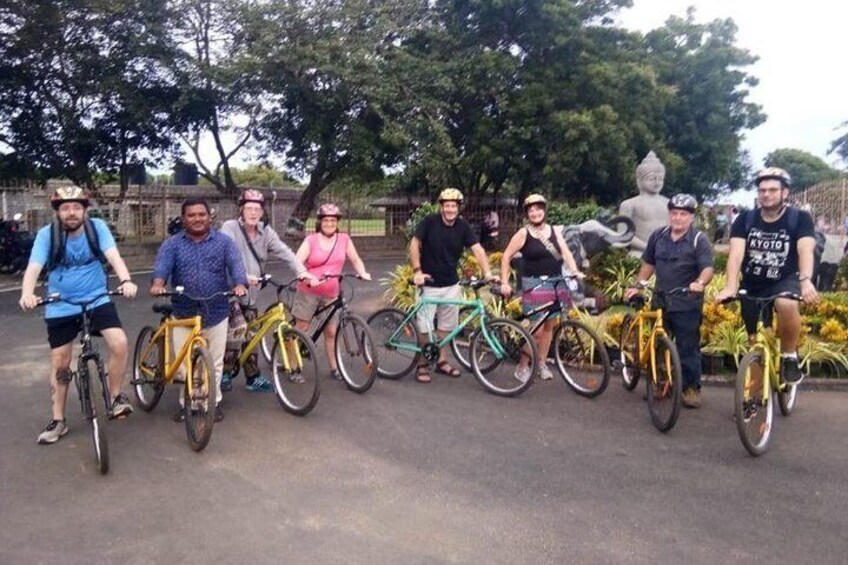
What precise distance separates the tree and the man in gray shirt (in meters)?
62.6

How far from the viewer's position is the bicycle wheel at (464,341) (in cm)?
721

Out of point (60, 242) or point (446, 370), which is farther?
point (446, 370)

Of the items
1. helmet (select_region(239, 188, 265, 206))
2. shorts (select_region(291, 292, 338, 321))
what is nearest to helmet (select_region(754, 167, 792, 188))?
shorts (select_region(291, 292, 338, 321))

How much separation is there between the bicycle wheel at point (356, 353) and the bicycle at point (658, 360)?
2.16 meters

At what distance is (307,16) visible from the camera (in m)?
20.3

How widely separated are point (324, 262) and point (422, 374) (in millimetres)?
1361

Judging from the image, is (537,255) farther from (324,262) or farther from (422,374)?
(324,262)

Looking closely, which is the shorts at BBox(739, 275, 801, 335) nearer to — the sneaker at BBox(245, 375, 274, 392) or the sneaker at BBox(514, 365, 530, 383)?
the sneaker at BBox(514, 365, 530, 383)

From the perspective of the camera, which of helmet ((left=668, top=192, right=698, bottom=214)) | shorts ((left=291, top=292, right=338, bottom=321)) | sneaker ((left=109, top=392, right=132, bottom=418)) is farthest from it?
shorts ((left=291, top=292, right=338, bottom=321))

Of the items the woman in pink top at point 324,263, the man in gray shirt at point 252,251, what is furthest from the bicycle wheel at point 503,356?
the man in gray shirt at point 252,251

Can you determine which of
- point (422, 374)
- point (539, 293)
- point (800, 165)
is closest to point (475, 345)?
point (422, 374)

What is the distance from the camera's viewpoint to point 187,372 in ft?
17.8

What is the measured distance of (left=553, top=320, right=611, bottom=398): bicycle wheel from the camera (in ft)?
22.4

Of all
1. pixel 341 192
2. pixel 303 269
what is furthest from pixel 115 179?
pixel 303 269
